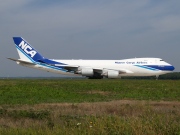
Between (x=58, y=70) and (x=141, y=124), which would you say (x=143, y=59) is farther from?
(x=141, y=124)

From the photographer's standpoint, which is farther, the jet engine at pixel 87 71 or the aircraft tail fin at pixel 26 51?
the aircraft tail fin at pixel 26 51


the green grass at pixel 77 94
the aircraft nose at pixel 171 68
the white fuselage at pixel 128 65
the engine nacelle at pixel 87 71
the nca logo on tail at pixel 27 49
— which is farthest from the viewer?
the nca logo on tail at pixel 27 49

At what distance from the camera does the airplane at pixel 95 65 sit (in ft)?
177

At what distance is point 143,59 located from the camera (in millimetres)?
55188

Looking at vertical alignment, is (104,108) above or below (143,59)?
below

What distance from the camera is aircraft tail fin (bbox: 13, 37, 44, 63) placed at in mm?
55188

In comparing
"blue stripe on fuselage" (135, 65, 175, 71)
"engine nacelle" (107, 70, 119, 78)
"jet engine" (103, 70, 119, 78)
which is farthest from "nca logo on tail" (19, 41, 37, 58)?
"blue stripe on fuselage" (135, 65, 175, 71)

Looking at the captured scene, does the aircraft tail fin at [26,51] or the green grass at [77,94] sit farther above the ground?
the aircraft tail fin at [26,51]

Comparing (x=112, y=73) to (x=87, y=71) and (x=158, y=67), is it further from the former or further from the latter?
(x=158, y=67)

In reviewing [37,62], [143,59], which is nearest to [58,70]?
[37,62]

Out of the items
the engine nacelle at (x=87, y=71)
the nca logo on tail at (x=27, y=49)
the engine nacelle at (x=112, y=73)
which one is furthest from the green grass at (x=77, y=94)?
the nca logo on tail at (x=27, y=49)

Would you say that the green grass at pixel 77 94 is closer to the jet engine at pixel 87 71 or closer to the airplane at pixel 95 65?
the jet engine at pixel 87 71

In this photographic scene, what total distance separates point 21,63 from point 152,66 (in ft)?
68.9

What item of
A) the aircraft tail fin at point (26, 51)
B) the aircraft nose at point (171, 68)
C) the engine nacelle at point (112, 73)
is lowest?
the engine nacelle at point (112, 73)
